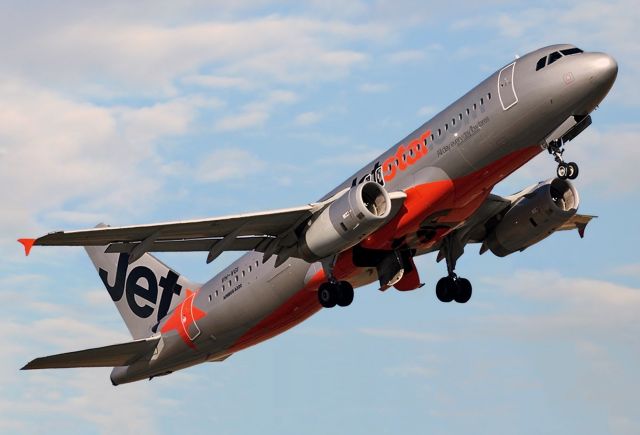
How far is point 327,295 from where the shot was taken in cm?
3822

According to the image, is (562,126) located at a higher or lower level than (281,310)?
higher

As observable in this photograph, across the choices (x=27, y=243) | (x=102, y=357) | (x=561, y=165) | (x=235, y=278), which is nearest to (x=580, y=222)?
(x=561, y=165)

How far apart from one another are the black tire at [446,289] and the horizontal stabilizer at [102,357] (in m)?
10.2

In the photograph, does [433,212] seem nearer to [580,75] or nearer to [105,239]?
[580,75]

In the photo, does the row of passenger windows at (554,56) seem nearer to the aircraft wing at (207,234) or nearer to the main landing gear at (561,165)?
the main landing gear at (561,165)

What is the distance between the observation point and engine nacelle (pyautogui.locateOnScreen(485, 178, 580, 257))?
39469 mm

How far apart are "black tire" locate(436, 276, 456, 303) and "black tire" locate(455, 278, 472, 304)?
17 cm

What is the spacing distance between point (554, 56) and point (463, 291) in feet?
34.9

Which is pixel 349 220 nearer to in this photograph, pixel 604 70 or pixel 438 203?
pixel 438 203

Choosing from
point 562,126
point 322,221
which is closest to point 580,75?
point 562,126

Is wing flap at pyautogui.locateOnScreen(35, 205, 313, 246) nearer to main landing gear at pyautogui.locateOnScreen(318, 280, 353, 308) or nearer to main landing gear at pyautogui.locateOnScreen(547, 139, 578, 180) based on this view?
main landing gear at pyautogui.locateOnScreen(318, 280, 353, 308)

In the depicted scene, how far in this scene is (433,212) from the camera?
3572 cm

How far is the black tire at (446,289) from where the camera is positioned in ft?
137

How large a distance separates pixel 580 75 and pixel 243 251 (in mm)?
12433
